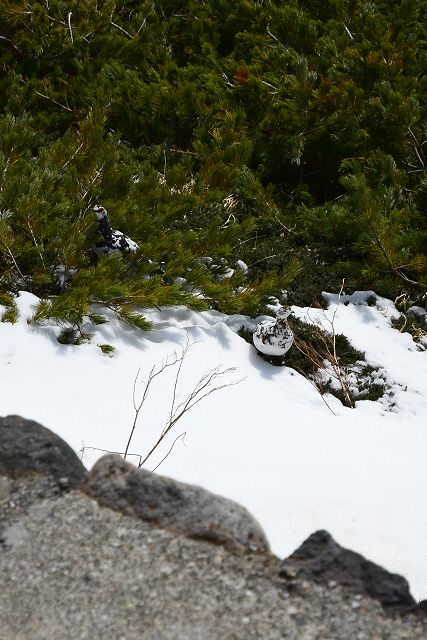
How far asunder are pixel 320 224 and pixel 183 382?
254cm

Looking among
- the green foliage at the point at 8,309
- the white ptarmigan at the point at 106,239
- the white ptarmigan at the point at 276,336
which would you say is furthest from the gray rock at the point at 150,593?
the white ptarmigan at the point at 106,239

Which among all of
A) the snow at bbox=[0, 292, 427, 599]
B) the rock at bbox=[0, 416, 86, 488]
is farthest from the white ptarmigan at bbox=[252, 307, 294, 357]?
the rock at bbox=[0, 416, 86, 488]

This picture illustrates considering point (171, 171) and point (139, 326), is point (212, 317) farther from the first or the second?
point (171, 171)

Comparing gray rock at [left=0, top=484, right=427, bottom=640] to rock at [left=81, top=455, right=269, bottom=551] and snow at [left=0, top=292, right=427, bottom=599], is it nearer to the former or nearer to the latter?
rock at [left=81, top=455, right=269, bottom=551]

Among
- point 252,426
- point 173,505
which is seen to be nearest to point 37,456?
point 173,505

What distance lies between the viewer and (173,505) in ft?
8.36

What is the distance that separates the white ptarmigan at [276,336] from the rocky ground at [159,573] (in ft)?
8.21

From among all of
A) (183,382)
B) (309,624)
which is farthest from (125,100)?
(309,624)

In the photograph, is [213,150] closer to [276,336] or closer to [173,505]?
[276,336]

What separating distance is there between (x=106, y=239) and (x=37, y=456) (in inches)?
108

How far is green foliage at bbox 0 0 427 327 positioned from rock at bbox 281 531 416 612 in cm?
262

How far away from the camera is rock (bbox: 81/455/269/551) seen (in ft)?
8.04

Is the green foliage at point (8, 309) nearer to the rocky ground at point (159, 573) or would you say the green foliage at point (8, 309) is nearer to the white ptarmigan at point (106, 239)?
the white ptarmigan at point (106, 239)

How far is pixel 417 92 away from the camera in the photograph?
280 inches
